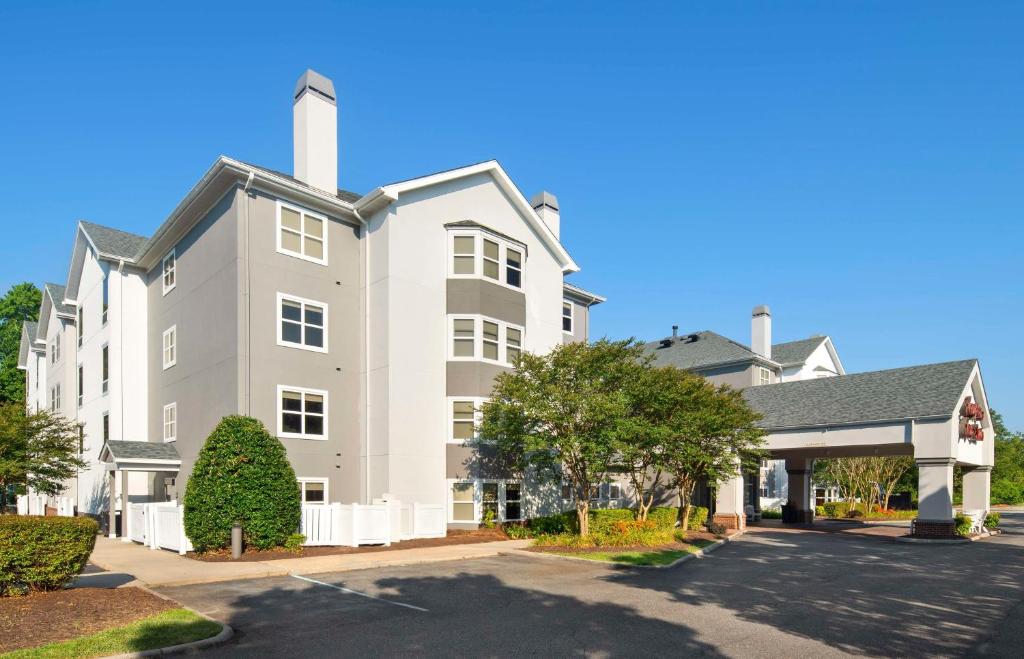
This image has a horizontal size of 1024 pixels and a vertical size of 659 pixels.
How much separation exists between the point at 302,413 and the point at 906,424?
22276 millimetres

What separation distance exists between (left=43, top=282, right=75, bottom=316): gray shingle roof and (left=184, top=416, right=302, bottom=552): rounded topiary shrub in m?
23.1

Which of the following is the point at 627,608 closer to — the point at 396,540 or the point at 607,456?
the point at 607,456

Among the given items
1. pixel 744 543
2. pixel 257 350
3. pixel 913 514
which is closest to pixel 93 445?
pixel 257 350

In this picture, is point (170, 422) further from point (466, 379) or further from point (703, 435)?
point (703, 435)

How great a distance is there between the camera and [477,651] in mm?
9516

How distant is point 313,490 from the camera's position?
966 inches

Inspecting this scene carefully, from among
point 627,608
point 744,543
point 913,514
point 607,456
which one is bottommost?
point 913,514

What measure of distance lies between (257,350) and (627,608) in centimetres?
1535

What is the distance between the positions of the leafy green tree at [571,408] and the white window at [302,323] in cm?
619

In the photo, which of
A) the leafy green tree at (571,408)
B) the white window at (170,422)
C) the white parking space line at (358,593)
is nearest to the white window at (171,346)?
the white window at (170,422)

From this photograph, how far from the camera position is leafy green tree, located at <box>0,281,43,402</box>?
57.8 meters

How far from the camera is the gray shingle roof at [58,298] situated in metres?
38.6

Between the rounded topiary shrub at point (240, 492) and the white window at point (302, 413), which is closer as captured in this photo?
the rounded topiary shrub at point (240, 492)

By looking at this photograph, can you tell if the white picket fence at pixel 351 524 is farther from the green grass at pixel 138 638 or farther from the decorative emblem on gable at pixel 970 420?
the decorative emblem on gable at pixel 970 420
